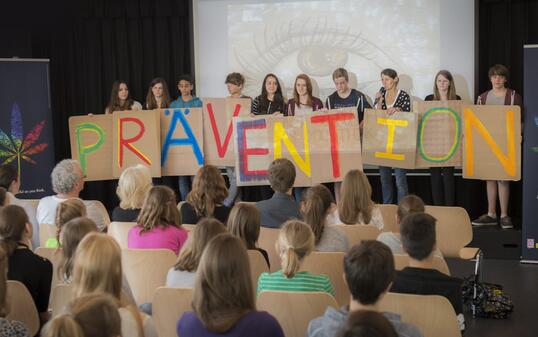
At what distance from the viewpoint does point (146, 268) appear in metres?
3.72

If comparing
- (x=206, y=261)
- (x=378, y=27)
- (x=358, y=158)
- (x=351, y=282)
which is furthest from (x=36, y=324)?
(x=378, y=27)

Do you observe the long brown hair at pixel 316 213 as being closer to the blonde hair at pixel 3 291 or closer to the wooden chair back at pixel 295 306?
the wooden chair back at pixel 295 306

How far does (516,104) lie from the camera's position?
6.73 meters

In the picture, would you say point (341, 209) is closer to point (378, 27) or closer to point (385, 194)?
point (385, 194)

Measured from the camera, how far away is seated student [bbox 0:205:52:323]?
3291 mm

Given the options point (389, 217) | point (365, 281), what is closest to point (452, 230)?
point (389, 217)

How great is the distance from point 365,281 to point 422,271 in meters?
0.82

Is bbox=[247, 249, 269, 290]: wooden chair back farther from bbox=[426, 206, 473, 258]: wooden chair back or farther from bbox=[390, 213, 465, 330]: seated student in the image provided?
bbox=[426, 206, 473, 258]: wooden chair back

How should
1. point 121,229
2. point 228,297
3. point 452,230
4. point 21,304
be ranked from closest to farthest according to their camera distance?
point 228,297 → point 21,304 → point 121,229 → point 452,230

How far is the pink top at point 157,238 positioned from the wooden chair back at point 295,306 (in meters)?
1.13

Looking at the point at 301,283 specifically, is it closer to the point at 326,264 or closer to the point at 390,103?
the point at 326,264

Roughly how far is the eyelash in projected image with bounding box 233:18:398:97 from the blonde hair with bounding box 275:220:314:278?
4.96 metres

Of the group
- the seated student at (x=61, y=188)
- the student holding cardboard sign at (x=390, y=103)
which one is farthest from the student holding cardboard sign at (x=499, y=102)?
the seated student at (x=61, y=188)

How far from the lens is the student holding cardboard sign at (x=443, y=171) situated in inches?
271
